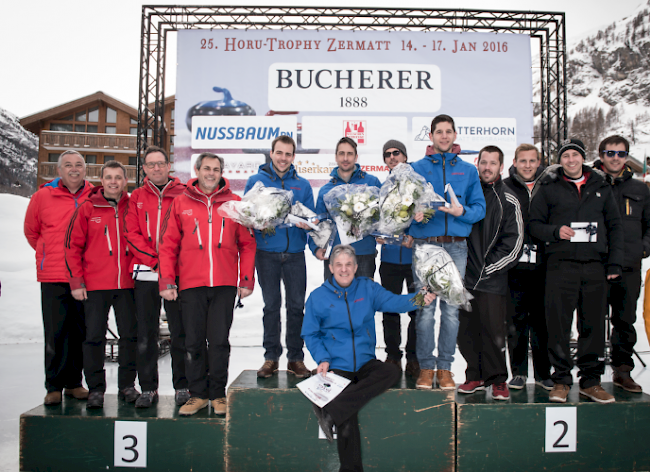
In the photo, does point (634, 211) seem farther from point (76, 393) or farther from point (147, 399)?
point (76, 393)

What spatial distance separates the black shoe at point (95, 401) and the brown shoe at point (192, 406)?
487 mm

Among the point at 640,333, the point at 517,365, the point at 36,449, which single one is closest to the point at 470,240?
the point at 517,365

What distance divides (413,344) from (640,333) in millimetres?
4577

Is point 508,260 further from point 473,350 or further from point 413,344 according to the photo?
point 413,344

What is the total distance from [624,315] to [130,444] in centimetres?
305

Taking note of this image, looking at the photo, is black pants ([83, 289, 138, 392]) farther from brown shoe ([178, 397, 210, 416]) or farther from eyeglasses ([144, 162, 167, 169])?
eyeglasses ([144, 162, 167, 169])

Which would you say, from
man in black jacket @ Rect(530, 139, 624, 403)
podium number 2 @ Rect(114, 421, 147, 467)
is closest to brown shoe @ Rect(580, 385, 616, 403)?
man in black jacket @ Rect(530, 139, 624, 403)

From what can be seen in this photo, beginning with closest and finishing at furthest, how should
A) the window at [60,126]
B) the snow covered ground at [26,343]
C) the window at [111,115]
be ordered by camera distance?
the snow covered ground at [26,343]
the window at [60,126]
the window at [111,115]

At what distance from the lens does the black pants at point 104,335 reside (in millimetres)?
2469

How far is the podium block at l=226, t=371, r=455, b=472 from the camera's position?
218 centimetres

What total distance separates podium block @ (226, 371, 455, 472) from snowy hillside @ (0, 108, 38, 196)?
15.9m

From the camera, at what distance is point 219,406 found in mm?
2307

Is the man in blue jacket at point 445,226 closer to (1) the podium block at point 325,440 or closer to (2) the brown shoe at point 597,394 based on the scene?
(1) the podium block at point 325,440

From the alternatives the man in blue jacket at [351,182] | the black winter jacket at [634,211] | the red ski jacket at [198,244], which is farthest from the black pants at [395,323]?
the black winter jacket at [634,211]
